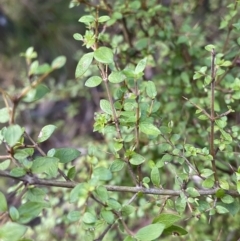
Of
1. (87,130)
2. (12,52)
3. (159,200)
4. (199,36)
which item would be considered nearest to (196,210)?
(159,200)

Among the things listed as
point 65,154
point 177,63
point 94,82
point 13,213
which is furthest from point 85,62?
point 177,63

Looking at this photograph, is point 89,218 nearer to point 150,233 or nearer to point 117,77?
point 150,233

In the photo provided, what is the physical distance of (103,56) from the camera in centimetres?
61

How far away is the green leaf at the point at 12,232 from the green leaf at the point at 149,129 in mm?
237

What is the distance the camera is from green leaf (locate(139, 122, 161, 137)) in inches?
25.0

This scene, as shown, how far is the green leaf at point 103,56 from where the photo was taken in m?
0.60

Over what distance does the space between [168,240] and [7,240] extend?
775 millimetres

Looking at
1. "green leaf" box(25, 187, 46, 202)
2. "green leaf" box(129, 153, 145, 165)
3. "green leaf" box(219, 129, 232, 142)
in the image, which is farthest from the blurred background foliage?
"green leaf" box(25, 187, 46, 202)

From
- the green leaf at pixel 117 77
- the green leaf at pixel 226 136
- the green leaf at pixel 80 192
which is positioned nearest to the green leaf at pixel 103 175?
the green leaf at pixel 80 192

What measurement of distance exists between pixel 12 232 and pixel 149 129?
0.25 meters

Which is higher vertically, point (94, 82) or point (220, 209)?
point (94, 82)

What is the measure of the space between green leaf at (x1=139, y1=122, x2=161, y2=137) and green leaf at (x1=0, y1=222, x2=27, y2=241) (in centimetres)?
24

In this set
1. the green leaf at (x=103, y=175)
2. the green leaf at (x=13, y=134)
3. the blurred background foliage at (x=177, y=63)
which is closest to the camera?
the green leaf at (x=13, y=134)

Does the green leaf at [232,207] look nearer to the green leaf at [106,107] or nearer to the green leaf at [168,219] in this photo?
the green leaf at [168,219]
